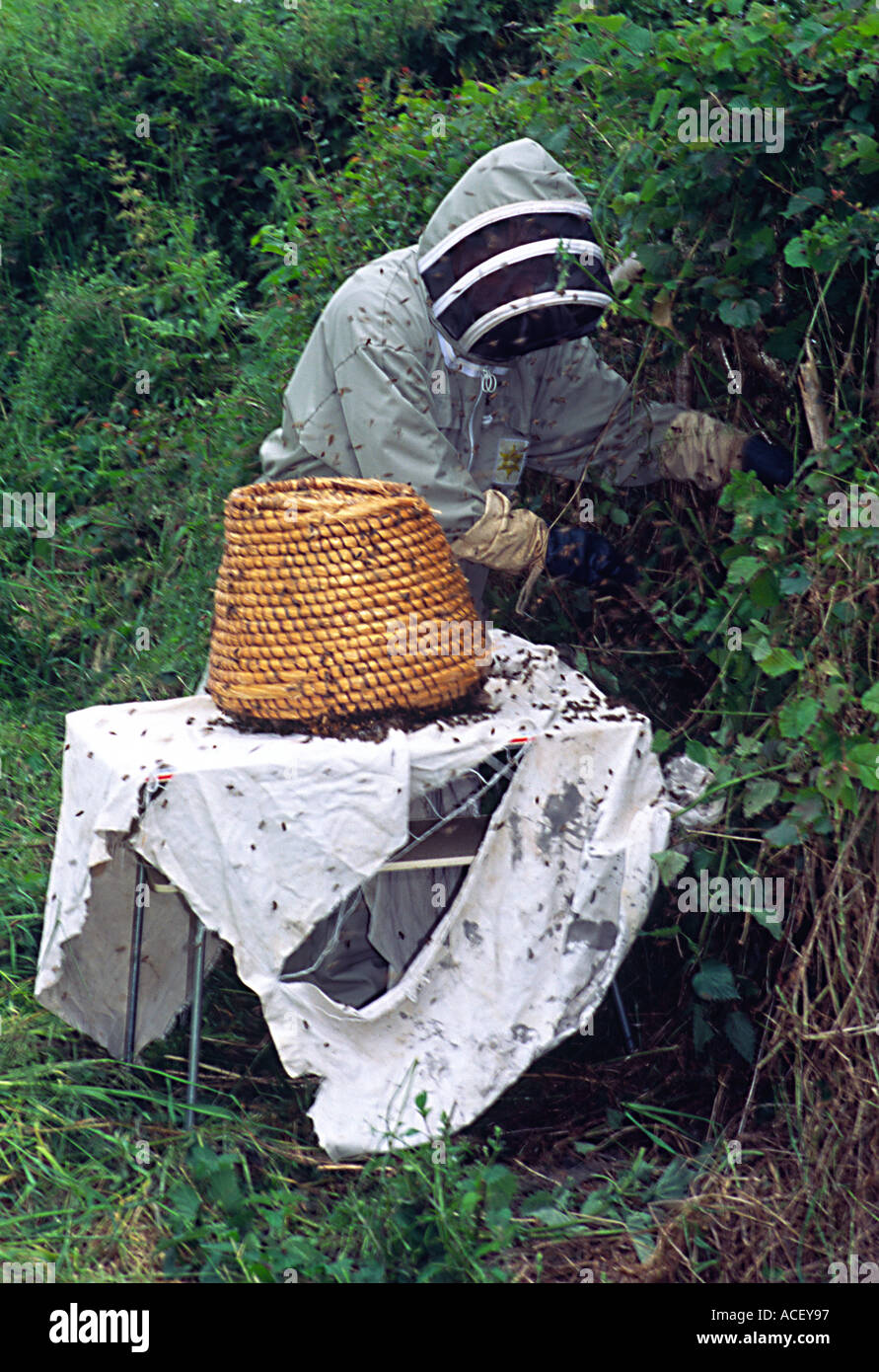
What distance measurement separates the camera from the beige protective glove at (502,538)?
11.0ft

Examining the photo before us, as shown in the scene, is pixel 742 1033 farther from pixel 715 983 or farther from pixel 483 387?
pixel 483 387

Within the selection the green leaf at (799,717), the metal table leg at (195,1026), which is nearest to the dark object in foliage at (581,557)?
the green leaf at (799,717)

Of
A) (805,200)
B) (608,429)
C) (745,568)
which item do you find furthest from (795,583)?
(608,429)

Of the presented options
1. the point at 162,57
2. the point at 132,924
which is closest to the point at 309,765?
the point at 132,924

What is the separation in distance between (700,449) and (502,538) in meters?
0.57

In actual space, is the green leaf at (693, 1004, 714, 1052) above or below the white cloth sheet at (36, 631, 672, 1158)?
below

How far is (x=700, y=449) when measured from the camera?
339 centimetres

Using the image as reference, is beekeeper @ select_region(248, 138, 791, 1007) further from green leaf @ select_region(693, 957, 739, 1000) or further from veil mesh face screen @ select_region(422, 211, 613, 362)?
green leaf @ select_region(693, 957, 739, 1000)

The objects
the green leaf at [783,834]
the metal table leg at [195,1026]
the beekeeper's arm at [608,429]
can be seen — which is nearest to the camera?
the green leaf at [783,834]

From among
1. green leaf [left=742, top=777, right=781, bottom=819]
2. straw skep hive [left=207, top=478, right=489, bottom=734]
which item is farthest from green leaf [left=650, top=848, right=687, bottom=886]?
straw skep hive [left=207, top=478, right=489, bottom=734]

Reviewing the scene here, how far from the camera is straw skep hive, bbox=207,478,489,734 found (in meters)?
2.88

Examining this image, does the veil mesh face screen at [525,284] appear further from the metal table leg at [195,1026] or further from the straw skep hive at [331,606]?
the metal table leg at [195,1026]

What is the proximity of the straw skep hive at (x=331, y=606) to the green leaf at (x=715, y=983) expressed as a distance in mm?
892

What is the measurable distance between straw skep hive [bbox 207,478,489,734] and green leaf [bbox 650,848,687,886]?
61cm
